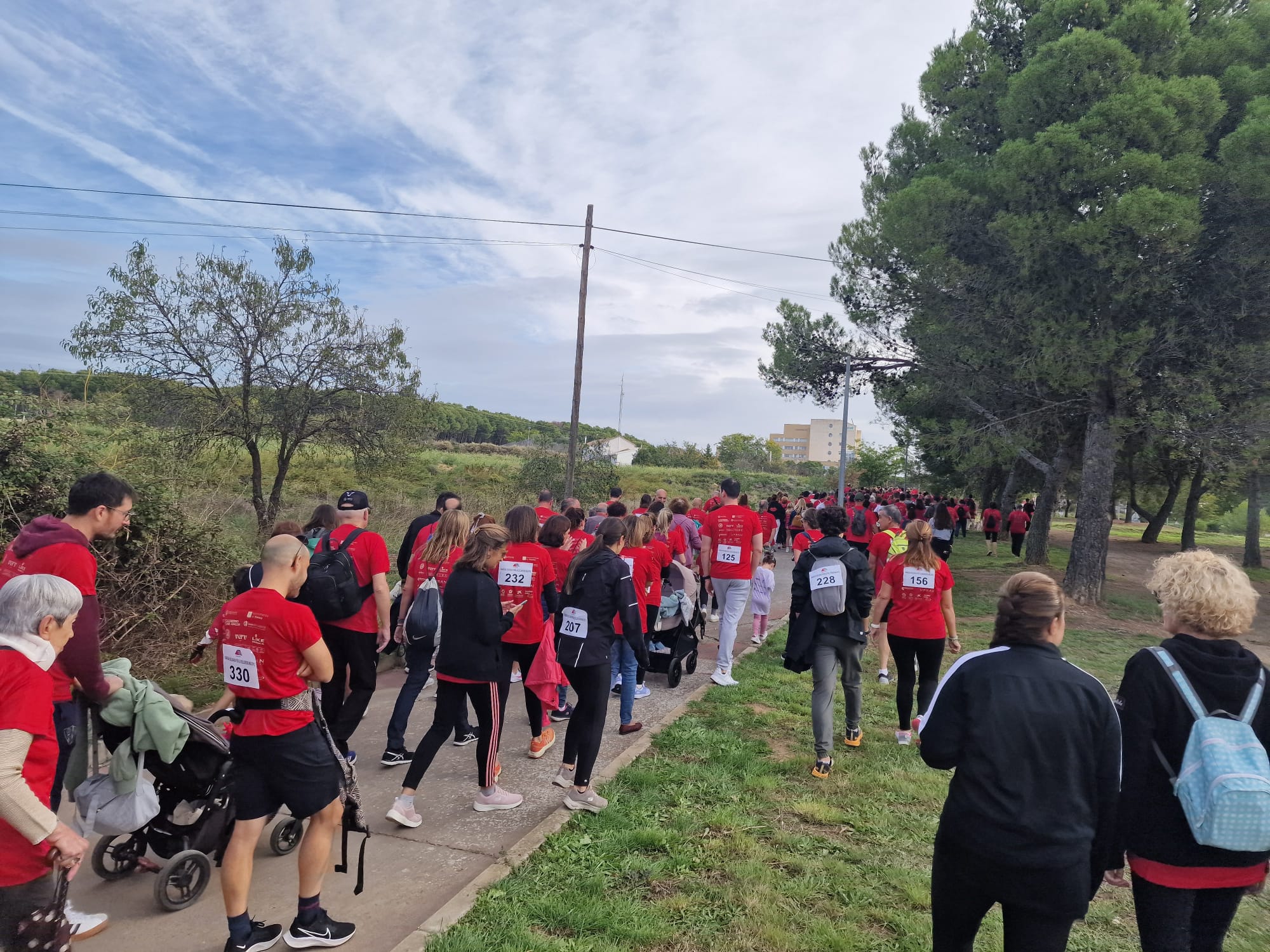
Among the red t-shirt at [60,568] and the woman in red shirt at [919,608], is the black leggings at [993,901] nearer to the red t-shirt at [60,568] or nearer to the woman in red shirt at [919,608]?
the woman in red shirt at [919,608]

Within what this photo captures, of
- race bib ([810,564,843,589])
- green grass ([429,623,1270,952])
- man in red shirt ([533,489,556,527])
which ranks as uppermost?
man in red shirt ([533,489,556,527])

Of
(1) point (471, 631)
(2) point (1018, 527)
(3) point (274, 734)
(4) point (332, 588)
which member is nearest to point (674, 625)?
(1) point (471, 631)

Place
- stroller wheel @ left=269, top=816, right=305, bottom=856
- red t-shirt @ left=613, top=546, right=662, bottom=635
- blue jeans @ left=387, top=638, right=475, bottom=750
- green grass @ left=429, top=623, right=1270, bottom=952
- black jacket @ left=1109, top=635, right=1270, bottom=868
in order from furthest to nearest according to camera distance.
Result: red t-shirt @ left=613, top=546, right=662, bottom=635 < blue jeans @ left=387, top=638, right=475, bottom=750 < stroller wheel @ left=269, top=816, right=305, bottom=856 < green grass @ left=429, top=623, right=1270, bottom=952 < black jacket @ left=1109, top=635, right=1270, bottom=868

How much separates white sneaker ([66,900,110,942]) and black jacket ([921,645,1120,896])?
3.57 m

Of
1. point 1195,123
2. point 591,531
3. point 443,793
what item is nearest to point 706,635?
point 591,531

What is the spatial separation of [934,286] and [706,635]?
957 cm

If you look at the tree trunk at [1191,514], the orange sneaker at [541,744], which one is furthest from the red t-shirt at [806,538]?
the tree trunk at [1191,514]

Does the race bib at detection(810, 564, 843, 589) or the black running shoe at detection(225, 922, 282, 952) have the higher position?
the race bib at detection(810, 564, 843, 589)

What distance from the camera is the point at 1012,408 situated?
624 inches

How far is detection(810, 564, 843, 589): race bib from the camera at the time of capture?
5.30 meters

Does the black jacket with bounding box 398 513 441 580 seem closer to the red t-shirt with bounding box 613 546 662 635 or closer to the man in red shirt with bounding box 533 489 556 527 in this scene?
the man in red shirt with bounding box 533 489 556 527

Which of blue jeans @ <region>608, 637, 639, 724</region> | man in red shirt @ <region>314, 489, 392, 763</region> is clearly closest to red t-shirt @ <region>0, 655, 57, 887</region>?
man in red shirt @ <region>314, 489, 392, 763</region>

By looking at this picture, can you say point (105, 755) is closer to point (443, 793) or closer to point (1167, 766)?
point (443, 793)

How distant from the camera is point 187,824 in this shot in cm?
Result: 371
